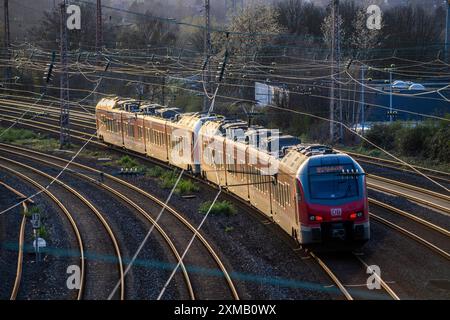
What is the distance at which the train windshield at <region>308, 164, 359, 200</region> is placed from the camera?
15.0 meters

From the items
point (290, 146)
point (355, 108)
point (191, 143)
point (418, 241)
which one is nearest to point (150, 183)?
point (191, 143)

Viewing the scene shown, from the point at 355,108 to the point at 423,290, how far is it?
29.5 meters

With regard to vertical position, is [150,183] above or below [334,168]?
below

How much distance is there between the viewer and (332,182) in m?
15.0

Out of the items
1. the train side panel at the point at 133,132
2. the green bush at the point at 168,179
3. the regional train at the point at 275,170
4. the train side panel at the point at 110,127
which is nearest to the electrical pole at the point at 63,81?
the train side panel at the point at 110,127

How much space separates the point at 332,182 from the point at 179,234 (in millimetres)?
4824

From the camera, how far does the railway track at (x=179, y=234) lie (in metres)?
13.7

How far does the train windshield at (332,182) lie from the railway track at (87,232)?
4.38 metres

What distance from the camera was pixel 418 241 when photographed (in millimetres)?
16562

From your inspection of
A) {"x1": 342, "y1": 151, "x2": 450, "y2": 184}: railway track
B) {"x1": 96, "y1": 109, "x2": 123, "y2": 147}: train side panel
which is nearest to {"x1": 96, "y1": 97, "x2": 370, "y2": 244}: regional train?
{"x1": 96, "y1": 109, "x2": 123, "y2": 147}: train side panel

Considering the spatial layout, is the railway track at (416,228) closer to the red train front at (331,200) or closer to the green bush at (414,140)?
the red train front at (331,200)

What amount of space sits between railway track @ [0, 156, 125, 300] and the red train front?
4.01 meters

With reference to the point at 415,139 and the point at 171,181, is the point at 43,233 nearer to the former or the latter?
the point at 171,181
